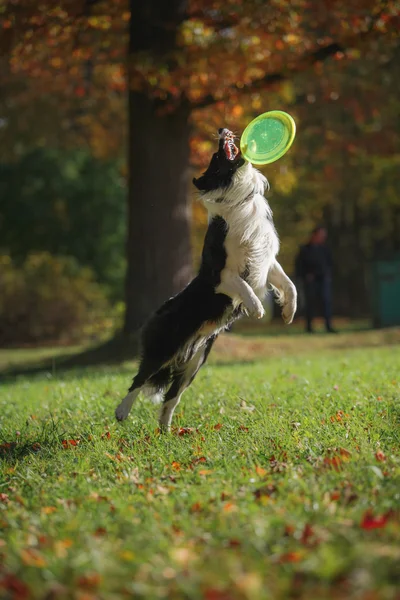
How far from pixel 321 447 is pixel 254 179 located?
2073mm

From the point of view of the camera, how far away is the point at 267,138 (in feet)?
18.7

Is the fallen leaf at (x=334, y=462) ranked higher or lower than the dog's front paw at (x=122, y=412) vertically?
higher

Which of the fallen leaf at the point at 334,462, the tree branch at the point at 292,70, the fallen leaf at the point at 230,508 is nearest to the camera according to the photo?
the fallen leaf at the point at 230,508

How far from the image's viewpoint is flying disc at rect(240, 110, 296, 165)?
5.41 metres

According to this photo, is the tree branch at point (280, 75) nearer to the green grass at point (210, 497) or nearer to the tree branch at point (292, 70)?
the tree branch at point (292, 70)

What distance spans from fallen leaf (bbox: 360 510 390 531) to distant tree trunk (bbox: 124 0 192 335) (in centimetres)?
828

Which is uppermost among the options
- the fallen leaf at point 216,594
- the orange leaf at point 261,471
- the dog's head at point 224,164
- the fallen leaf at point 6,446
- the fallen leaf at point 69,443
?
the dog's head at point 224,164

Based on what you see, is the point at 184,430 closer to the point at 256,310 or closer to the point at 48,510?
the point at 256,310

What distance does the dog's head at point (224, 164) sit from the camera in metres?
5.34

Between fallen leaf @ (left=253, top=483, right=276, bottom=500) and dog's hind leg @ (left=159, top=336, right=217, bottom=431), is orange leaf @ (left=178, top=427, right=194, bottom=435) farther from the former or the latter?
fallen leaf @ (left=253, top=483, right=276, bottom=500)

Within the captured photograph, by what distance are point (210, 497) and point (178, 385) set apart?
2010 mm

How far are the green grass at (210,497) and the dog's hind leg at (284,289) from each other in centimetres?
85

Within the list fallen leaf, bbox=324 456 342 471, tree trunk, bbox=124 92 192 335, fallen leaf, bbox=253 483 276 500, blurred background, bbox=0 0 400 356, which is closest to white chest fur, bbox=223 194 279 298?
blurred background, bbox=0 0 400 356

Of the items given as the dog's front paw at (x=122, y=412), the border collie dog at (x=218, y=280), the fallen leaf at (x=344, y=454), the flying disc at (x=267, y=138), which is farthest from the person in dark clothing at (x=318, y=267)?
the fallen leaf at (x=344, y=454)
